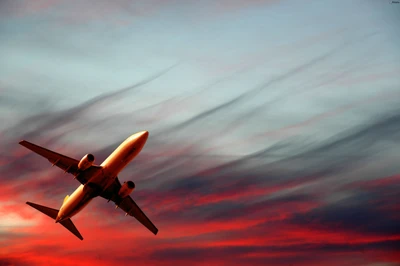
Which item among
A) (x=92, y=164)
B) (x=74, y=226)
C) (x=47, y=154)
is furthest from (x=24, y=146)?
(x=74, y=226)

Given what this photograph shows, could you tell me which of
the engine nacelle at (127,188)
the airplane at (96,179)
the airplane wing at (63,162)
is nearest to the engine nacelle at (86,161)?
the airplane at (96,179)

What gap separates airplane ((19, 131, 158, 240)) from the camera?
88062mm

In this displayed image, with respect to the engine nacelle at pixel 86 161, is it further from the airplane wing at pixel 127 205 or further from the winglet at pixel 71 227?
the winglet at pixel 71 227

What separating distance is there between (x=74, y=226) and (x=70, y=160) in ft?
77.5

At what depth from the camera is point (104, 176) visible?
94312mm

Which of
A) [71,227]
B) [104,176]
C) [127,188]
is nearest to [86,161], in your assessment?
[104,176]

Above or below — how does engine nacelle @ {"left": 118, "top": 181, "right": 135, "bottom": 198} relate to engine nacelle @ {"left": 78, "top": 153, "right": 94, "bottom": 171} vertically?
below

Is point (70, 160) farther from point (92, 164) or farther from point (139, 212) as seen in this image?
point (139, 212)

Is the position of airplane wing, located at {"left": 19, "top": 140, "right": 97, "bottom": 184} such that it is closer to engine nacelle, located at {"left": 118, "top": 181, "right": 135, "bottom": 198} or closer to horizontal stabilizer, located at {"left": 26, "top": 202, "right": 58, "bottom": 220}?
engine nacelle, located at {"left": 118, "top": 181, "right": 135, "bottom": 198}

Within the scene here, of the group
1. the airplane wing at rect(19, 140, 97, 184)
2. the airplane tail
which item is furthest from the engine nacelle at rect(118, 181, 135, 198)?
the airplane tail

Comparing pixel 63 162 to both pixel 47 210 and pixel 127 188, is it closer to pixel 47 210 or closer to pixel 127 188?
pixel 127 188

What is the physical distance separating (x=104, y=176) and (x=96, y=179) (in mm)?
2270

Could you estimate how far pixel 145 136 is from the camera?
86750 millimetres

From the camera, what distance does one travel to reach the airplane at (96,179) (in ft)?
289
